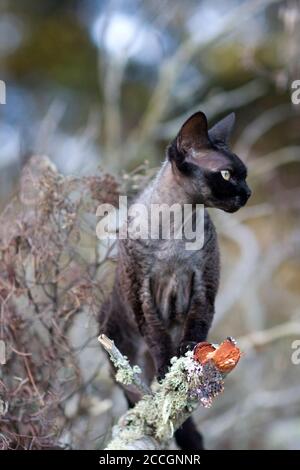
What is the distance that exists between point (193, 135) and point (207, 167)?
0.11m

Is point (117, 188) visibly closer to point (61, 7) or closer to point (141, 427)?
point (141, 427)

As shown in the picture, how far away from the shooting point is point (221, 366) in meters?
2.23

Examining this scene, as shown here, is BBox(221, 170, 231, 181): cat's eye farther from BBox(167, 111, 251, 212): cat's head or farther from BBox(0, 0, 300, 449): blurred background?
BBox(0, 0, 300, 449): blurred background

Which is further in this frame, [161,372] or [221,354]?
[161,372]

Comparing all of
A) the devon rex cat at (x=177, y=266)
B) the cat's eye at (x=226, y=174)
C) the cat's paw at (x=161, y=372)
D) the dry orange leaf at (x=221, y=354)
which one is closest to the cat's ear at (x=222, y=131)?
the devon rex cat at (x=177, y=266)

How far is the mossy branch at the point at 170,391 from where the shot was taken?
2.24m

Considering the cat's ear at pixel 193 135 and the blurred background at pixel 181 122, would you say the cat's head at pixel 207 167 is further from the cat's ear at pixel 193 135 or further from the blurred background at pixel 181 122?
the blurred background at pixel 181 122

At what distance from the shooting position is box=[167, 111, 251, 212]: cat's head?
2.33 m

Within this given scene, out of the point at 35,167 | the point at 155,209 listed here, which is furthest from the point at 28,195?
the point at 155,209

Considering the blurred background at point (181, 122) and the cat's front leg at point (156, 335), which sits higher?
the blurred background at point (181, 122)

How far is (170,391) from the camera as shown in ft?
7.72

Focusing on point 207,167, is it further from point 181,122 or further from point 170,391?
point 181,122

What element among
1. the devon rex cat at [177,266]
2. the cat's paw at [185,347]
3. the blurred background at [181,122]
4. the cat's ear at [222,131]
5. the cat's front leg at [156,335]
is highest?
the blurred background at [181,122]

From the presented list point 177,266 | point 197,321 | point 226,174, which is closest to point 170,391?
point 197,321
